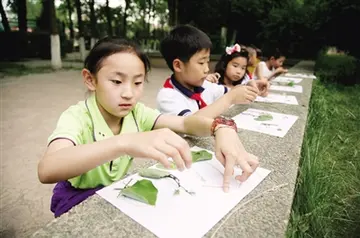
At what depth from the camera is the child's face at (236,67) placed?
11.2 ft

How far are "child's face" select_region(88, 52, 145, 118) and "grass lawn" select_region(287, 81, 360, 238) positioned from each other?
85cm

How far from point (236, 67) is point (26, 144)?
2.68m

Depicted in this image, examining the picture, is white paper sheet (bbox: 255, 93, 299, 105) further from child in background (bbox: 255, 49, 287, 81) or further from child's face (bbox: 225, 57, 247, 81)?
child in background (bbox: 255, 49, 287, 81)

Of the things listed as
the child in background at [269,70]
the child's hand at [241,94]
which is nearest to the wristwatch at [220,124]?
the child's hand at [241,94]

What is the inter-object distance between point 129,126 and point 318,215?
1059 mm

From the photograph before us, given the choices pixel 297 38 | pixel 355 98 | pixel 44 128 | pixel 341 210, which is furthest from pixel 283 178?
pixel 297 38

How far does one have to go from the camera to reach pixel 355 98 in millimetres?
5176

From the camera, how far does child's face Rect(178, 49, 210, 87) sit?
6.95 feet

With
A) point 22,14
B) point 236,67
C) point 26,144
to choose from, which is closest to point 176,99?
point 236,67

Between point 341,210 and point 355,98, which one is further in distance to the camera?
point 355,98

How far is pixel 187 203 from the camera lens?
93 centimetres

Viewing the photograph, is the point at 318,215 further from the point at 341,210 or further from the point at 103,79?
the point at 103,79

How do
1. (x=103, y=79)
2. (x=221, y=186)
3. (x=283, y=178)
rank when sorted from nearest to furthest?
1. (x=221, y=186)
2. (x=283, y=178)
3. (x=103, y=79)

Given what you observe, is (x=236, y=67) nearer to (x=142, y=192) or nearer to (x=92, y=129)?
(x=92, y=129)
